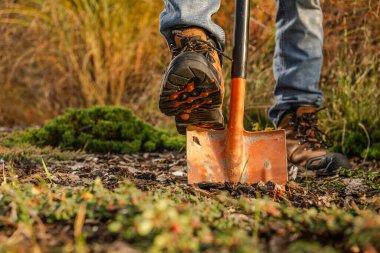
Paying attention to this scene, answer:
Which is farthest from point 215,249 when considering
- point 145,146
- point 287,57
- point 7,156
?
point 145,146

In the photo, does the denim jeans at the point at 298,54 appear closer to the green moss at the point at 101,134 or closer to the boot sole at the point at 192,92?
the green moss at the point at 101,134

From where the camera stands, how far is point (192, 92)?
222 cm

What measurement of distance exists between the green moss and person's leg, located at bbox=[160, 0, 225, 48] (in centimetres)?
146

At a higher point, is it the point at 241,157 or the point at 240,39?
the point at 240,39

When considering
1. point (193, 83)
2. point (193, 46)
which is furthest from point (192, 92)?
point (193, 46)

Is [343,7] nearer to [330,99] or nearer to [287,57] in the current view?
[330,99]

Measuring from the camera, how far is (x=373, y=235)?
1.27 metres

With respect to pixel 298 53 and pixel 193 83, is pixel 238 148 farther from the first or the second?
pixel 298 53

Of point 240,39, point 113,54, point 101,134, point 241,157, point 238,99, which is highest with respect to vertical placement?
point 240,39

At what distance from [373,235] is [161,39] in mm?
4218

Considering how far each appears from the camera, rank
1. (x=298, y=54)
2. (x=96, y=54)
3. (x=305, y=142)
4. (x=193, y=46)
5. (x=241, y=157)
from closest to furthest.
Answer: (x=193, y=46) < (x=241, y=157) < (x=305, y=142) < (x=298, y=54) < (x=96, y=54)

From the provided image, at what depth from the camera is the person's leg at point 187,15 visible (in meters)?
2.36

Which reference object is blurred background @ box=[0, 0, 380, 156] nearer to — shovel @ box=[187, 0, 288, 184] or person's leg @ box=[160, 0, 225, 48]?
shovel @ box=[187, 0, 288, 184]

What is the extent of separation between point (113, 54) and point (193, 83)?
3499 millimetres
